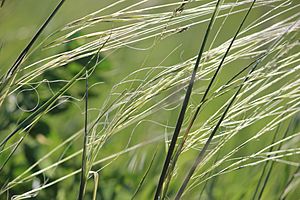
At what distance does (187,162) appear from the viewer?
170 cm

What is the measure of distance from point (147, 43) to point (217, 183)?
142 centimetres

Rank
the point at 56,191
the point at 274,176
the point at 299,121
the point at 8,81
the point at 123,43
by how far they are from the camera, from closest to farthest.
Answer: the point at 8,81, the point at 123,43, the point at 56,191, the point at 299,121, the point at 274,176

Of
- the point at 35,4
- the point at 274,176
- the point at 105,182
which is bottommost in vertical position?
the point at 274,176

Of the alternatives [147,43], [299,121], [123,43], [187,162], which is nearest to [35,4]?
[147,43]

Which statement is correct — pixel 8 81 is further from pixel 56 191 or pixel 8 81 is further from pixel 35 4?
pixel 35 4

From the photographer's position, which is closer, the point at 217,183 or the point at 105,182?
the point at 105,182

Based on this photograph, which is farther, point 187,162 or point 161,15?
point 187,162

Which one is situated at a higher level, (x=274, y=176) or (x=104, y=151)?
(x=104, y=151)

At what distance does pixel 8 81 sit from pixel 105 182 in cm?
52

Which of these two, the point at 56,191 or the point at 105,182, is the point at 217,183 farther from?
the point at 56,191

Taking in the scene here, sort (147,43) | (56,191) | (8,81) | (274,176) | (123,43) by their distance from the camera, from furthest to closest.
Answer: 1. (147,43)
2. (274,176)
3. (56,191)
4. (123,43)
5. (8,81)

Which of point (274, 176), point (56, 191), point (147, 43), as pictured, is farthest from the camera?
point (147, 43)

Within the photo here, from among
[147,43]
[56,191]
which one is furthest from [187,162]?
[147,43]

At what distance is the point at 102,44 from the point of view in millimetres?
1107
